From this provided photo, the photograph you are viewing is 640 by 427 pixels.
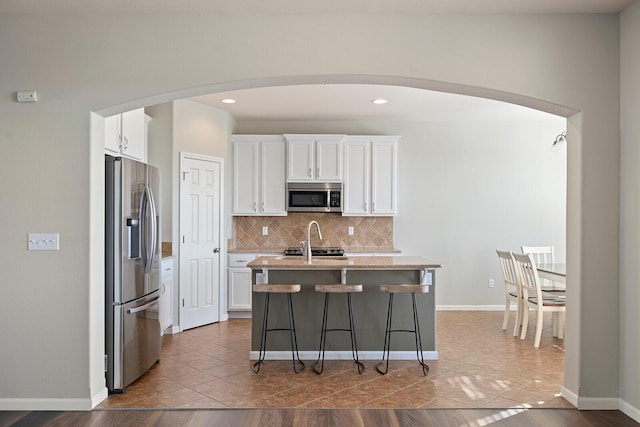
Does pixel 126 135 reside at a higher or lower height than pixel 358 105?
lower

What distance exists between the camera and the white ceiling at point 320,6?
3.07 meters

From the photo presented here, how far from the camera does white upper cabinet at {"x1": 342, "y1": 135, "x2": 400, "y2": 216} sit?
6.47 meters

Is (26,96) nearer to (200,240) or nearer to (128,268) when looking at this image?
(128,268)

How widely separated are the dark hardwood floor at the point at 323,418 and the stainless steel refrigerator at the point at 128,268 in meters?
0.48

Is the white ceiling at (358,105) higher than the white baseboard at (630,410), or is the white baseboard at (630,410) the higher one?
the white ceiling at (358,105)

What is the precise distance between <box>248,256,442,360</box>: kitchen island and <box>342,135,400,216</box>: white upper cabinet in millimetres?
2169

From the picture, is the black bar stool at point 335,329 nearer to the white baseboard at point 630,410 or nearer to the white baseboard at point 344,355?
the white baseboard at point 344,355

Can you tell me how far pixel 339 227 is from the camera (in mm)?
6754

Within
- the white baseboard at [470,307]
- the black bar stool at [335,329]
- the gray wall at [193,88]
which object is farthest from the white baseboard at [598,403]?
the white baseboard at [470,307]

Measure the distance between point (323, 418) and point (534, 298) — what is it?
298 cm

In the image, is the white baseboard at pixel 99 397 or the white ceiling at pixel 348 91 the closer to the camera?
the white ceiling at pixel 348 91

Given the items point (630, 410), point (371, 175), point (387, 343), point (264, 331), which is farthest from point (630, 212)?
point (371, 175)

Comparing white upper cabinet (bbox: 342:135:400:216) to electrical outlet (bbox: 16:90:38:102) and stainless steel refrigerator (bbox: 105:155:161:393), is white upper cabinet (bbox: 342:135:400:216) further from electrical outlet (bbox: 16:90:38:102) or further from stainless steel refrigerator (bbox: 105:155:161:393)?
electrical outlet (bbox: 16:90:38:102)

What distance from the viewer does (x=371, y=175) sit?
6.48m
